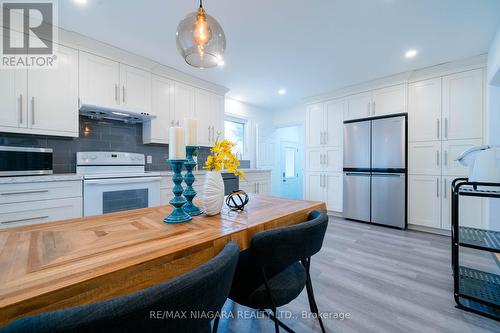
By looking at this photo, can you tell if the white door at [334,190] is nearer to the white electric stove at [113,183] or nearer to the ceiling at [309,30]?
the ceiling at [309,30]

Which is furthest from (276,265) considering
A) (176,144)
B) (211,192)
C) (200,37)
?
(200,37)

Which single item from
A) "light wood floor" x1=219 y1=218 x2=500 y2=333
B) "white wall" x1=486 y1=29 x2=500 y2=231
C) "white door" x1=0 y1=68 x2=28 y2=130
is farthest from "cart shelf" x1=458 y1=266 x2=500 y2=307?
"white door" x1=0 y1=68 x2=28 y2=130

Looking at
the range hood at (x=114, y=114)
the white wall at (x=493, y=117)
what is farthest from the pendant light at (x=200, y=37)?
the white wall at (x=493, y=117)

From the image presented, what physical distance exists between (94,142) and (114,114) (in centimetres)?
47

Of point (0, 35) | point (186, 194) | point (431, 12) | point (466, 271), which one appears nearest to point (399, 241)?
point (466, 271)

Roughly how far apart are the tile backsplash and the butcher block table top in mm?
1972

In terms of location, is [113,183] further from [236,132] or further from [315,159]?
[315,159]

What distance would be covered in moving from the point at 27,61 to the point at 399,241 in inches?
188

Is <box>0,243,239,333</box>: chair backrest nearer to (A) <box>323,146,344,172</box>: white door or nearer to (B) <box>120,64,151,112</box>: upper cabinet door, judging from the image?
(B) <box>120,64,151,112</box>: upper cabinet door

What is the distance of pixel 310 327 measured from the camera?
4.59ft

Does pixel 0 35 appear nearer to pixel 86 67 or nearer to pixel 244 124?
pixel 86 67

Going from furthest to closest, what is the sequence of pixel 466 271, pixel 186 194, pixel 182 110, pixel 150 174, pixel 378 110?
pixel 378 110, pixel 182 110, pixel 150 174, pixel 466 271, pixel 186 194

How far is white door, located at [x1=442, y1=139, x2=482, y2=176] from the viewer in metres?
2.88

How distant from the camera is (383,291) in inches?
69.3
